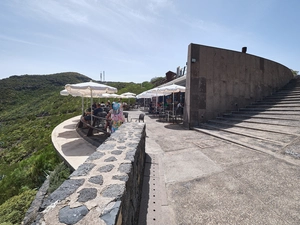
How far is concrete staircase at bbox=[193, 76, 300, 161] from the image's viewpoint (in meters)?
4.12

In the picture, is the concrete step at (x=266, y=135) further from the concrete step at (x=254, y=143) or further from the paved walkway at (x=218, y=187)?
the paved walkway at (x=218, y=187)

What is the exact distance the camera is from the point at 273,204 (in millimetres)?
2158

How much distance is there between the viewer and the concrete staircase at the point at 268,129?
4.12 metres

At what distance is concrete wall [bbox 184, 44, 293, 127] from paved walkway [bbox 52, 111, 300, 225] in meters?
3.98

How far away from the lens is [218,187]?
8.61 feet

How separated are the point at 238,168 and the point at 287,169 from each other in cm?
90

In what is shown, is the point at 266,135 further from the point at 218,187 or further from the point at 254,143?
the point at 218,187

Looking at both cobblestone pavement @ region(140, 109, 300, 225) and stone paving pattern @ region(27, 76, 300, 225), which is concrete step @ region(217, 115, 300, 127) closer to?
stone paving pattern @ region(27, 76, 300, 225)

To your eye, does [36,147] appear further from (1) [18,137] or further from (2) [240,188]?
(2) [240,188]

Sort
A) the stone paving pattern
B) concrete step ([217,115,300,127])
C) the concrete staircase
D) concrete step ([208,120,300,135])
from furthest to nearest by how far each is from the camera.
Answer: concrete step ([217,115,300,127]) → concrete step ([208,120,300,135]) → the concrete staircase → the stone paving pattern

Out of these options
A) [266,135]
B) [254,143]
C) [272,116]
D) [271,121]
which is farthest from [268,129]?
[272,116]

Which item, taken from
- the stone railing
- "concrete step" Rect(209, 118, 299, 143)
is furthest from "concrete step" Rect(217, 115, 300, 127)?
the stone railing

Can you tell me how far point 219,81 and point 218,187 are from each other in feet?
23.2

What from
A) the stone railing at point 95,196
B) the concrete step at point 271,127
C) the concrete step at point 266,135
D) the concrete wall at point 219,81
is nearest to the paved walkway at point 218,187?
the stone railing at point 95,196
